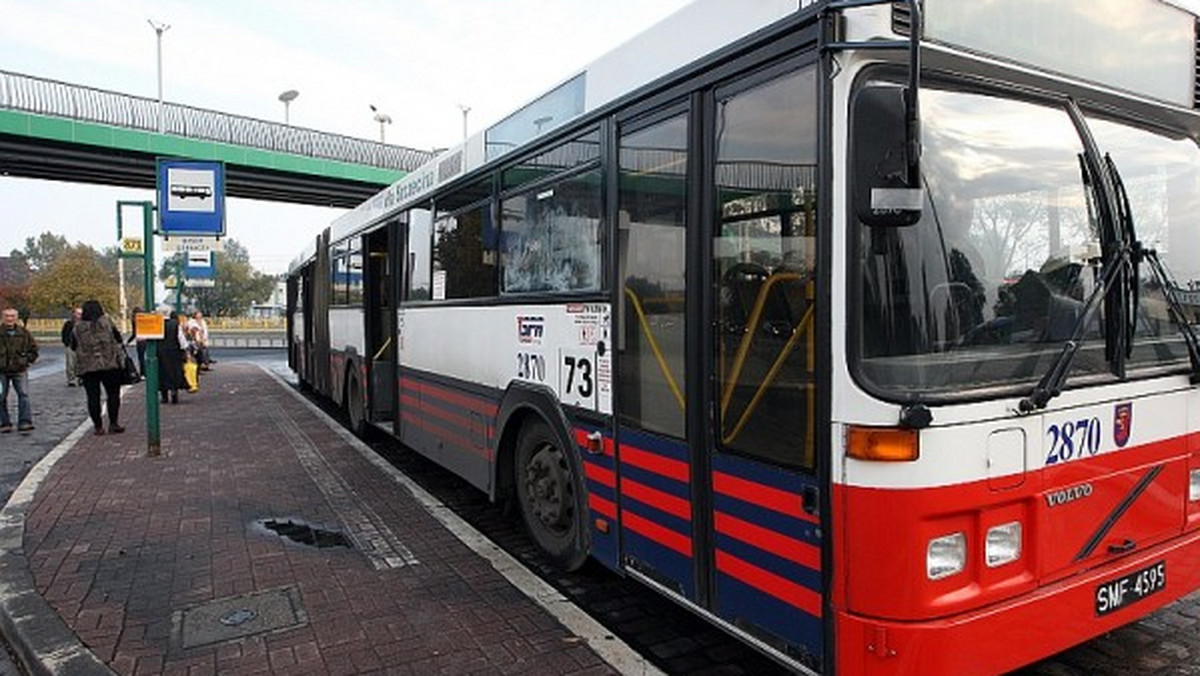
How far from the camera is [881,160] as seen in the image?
8.88 feet

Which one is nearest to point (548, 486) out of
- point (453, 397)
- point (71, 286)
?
point (453, 397)

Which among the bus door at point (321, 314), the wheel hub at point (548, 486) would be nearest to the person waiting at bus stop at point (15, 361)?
the bus door at point (321, 314)

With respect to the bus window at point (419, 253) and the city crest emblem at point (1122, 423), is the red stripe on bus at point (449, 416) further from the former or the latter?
the city crest emblem at point (1122, 423)

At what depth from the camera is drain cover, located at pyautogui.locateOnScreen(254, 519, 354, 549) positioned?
5773 millimetres

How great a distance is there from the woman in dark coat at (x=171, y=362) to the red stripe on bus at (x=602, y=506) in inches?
472

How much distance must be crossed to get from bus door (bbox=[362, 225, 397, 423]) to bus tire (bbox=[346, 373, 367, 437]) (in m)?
0.53

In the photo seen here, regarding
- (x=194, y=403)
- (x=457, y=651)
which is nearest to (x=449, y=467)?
(x=457, y=651)

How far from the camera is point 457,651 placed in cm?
395

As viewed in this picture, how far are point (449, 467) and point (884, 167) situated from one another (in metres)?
4.91

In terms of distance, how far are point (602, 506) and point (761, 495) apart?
140 cm

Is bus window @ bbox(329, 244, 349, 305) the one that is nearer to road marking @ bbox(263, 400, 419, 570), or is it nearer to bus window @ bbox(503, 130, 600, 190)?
road marking @ bbox(263, 400, 419, 570)

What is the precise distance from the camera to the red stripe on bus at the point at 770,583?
117 inches

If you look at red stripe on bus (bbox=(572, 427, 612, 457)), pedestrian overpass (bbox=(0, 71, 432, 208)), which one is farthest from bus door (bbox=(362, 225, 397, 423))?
pedestrian overpass (bbox=(0, 71, 432, 208))

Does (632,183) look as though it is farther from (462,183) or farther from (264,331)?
(264,331)
